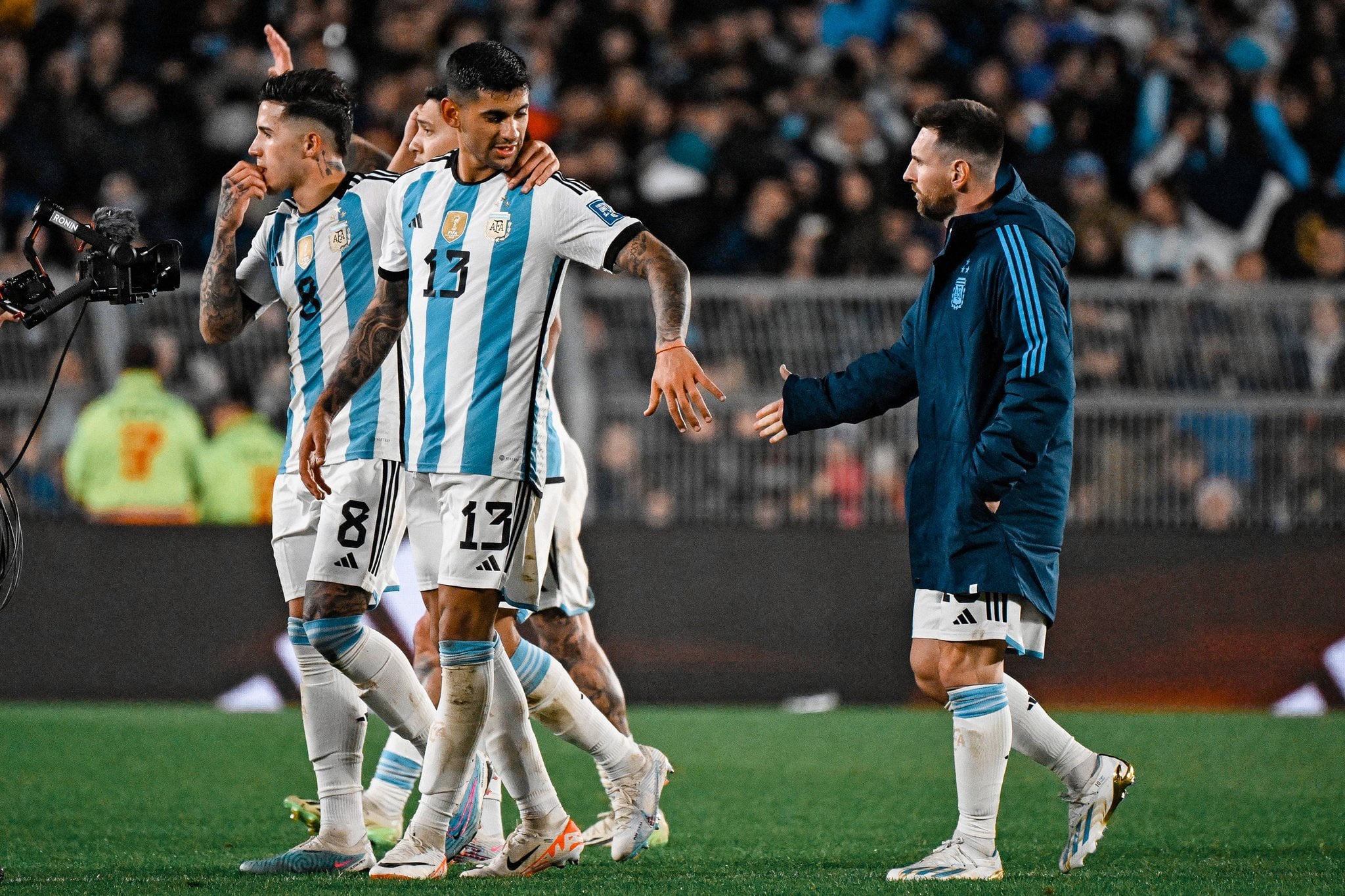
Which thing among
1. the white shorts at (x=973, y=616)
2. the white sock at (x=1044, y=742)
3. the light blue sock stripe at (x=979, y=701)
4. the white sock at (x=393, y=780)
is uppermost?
the white shorts at (x=973, y=616)

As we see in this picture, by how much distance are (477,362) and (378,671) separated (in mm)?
1147

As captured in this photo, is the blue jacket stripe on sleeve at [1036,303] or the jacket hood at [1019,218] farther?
the jacket hood at [1019,218]

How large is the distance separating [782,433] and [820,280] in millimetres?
5968

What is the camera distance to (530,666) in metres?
5.98

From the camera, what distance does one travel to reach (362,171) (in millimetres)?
6660

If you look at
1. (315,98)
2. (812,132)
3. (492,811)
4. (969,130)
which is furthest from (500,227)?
(812,132)

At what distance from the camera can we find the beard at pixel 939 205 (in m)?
5.63

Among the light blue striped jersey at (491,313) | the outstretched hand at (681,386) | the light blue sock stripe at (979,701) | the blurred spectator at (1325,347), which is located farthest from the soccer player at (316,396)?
the blurred spectator at (1325,347)

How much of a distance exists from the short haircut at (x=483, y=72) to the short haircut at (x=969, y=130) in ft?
4.13

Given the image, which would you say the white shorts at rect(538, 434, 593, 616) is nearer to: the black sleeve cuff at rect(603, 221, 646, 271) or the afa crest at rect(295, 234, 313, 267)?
the afa crest at rect(295, 234, 313, 267)

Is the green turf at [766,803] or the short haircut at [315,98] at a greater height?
the short haircut at [315,98]

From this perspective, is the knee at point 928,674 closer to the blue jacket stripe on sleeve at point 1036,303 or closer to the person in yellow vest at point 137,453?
the blue jacket stripe on sleeve at point 1036,303

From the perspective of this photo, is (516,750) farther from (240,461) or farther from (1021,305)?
(240,461)

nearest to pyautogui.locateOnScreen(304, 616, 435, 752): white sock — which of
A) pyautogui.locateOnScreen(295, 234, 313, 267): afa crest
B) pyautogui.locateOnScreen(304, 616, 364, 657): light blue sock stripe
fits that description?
pyautogui.locateOnScreen(304, 616, 364, 657): light blue sock stripe
